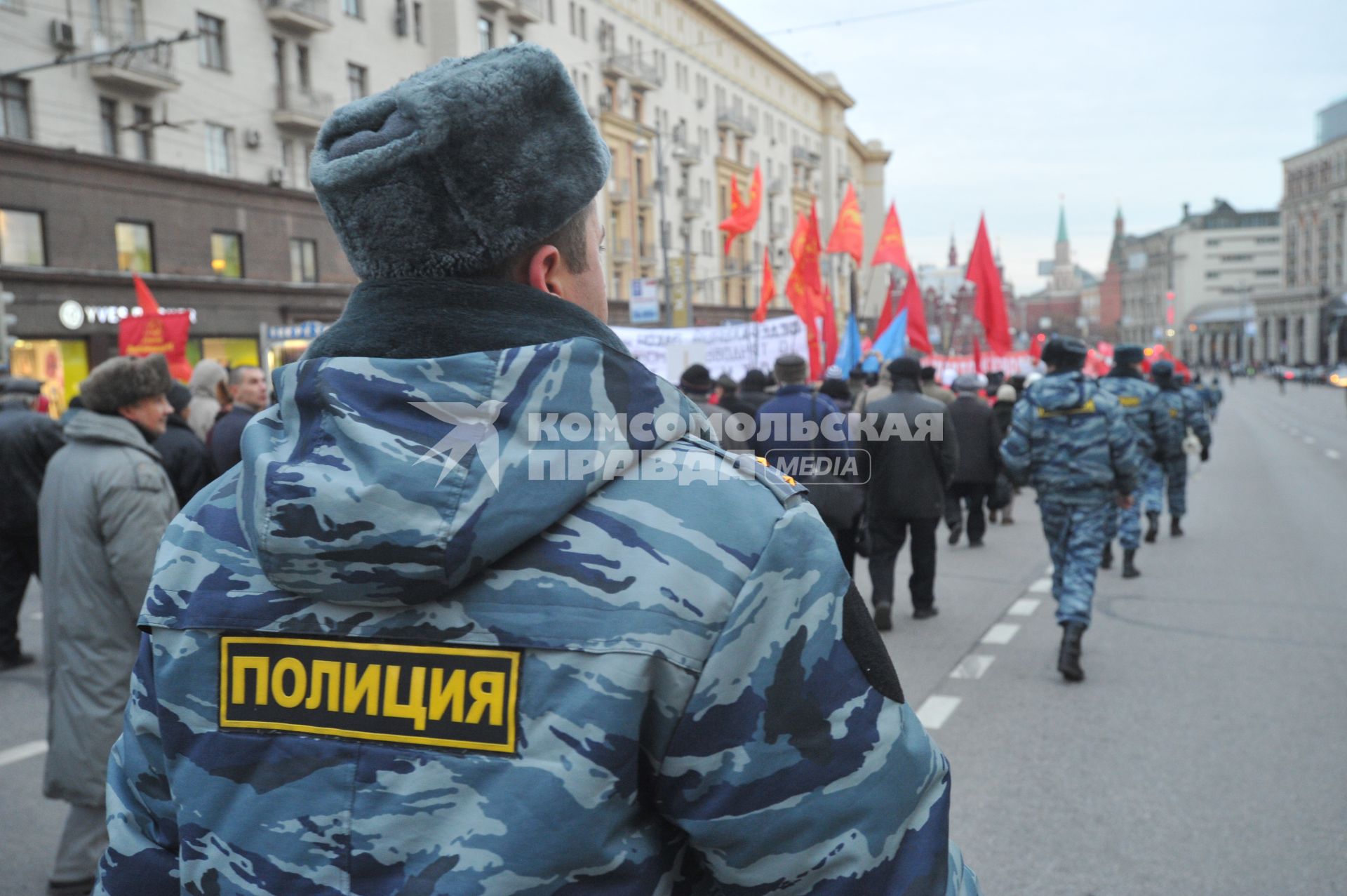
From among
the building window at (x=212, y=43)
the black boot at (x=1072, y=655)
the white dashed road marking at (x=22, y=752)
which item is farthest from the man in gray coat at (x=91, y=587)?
the building window at (x=212, y=43)

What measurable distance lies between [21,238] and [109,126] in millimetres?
3464

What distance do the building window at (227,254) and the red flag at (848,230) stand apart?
1410 centimetres

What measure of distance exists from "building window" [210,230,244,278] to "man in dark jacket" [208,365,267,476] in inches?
729

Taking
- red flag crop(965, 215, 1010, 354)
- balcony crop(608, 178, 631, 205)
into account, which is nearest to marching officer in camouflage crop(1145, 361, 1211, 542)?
red flag crop(965, 215, 1010, 354)

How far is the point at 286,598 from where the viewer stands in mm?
1233

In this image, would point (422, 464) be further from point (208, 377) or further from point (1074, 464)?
point (208, 377)

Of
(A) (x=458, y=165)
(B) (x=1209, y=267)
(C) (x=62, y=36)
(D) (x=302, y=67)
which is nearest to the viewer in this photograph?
(A) (x=458, y=165)

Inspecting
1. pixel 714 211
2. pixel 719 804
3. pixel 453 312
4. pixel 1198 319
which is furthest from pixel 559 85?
pixel 1198 319

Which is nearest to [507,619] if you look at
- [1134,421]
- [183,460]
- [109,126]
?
[183,460]

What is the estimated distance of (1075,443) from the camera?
22.1 ft

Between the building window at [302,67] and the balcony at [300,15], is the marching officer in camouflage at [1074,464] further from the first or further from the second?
the building window at [302,67]

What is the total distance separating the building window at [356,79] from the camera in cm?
Result: 2894

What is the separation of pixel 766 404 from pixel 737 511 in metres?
6.63

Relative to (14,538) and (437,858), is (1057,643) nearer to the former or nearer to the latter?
(437,858)
